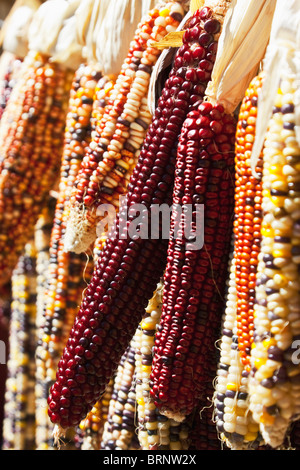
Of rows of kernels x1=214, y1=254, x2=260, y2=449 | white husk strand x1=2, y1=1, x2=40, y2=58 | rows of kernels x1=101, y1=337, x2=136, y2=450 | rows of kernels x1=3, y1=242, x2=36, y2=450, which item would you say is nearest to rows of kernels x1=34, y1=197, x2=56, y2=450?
rows of kernels x1=3, y1=242, x2=36, y2=450

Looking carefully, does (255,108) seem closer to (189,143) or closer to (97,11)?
(189,143)

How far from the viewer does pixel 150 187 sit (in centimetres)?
117

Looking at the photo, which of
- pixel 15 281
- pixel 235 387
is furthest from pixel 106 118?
pixel 15 281

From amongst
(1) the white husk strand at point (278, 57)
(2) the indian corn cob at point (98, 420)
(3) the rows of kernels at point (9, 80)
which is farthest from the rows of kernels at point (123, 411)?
(3) the rows of kernels at point (9, 80)

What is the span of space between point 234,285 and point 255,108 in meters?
0.32

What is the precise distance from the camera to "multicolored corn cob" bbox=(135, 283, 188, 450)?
127 centimetres

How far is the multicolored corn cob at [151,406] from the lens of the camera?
1.27 metres

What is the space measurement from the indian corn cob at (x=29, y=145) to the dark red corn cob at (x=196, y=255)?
729mm

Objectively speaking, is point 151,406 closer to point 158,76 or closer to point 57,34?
point 158,76

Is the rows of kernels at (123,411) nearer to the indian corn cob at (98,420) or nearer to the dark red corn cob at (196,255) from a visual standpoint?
the indian corn cob at (98,420)

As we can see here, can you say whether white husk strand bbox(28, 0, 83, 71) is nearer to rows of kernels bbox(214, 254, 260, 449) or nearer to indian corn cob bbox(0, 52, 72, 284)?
indian corn cob bbox(0, 52, 72, 284)

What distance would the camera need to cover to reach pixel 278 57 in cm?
94

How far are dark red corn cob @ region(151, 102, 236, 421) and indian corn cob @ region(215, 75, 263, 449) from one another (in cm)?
4

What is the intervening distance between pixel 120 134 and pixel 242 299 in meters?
0.52
